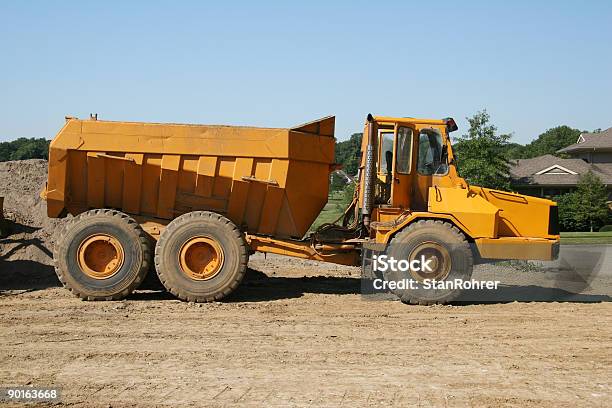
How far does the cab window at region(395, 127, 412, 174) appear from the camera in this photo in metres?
12.0

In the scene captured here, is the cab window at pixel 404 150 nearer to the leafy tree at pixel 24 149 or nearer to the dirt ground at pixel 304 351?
the dirt ground at pixel 304 351

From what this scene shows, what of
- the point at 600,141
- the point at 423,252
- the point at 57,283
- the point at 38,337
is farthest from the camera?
the point at 600,141

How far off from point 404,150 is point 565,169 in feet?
114

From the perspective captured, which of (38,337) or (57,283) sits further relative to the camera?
(57,283)

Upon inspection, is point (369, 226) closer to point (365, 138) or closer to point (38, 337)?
point (365, 138)

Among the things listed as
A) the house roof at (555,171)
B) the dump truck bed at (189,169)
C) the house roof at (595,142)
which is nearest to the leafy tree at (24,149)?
the dump truck bed at (189,169)

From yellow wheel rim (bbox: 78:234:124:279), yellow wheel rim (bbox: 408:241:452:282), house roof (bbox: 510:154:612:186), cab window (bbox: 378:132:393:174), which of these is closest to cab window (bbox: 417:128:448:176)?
cab window (bbox: 378:132:393:174)

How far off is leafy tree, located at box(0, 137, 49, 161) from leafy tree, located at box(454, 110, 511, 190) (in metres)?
19.1

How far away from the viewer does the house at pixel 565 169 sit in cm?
4169

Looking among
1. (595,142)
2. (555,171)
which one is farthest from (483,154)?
(595,142)

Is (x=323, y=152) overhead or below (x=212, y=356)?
overhead

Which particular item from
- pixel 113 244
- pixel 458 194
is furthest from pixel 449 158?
pixel 113 244

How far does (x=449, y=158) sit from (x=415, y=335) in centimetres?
388

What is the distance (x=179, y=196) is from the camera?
39.3 feet
